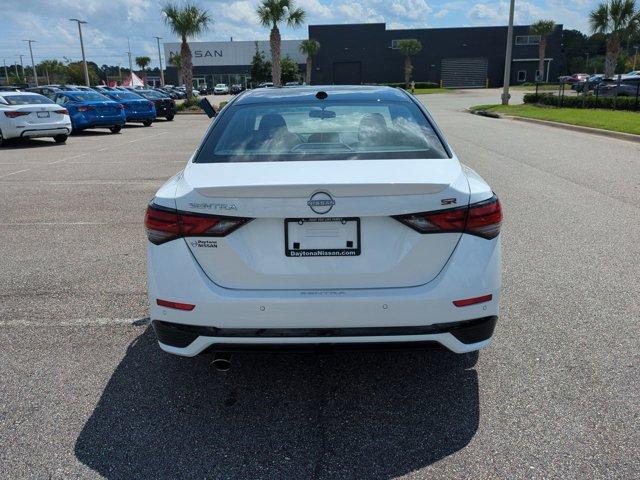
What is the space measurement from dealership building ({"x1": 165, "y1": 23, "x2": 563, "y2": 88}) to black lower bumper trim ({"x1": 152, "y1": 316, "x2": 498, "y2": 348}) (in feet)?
260

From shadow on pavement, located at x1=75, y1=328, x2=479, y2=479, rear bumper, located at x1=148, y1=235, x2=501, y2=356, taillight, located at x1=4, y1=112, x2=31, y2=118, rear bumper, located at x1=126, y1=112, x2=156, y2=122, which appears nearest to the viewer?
shadow on pavement, located at x1=75, y1=328, x2=479, y2=479

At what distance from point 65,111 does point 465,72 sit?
71775 millimetres

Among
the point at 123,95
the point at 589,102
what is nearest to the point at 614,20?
the point at 589,102

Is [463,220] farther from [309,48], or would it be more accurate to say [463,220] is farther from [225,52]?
[225,52]

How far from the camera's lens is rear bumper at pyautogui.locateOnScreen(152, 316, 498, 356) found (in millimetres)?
2928

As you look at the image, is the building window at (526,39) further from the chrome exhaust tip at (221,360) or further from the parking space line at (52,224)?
the chrome exhaust tip at (221,360)

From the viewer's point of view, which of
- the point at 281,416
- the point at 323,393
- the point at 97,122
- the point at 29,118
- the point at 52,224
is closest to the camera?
the point at 281,416

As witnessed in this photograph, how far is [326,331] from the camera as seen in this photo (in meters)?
2.92

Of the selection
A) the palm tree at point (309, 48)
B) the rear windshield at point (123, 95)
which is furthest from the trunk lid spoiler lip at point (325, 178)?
the palm tree at point (309, 48)

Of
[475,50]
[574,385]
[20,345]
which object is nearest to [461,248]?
[574,385]

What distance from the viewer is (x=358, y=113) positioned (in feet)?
13.2

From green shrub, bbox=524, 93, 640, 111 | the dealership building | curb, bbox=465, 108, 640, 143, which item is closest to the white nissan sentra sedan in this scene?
curb, bbox=465, 108, 640, 143

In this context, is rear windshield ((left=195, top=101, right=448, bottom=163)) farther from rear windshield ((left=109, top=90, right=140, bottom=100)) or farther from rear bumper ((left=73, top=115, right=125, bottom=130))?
rear windshield ((left=109, top=90, right=140, bottom=100))

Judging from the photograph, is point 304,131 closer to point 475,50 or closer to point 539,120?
point 539,120
